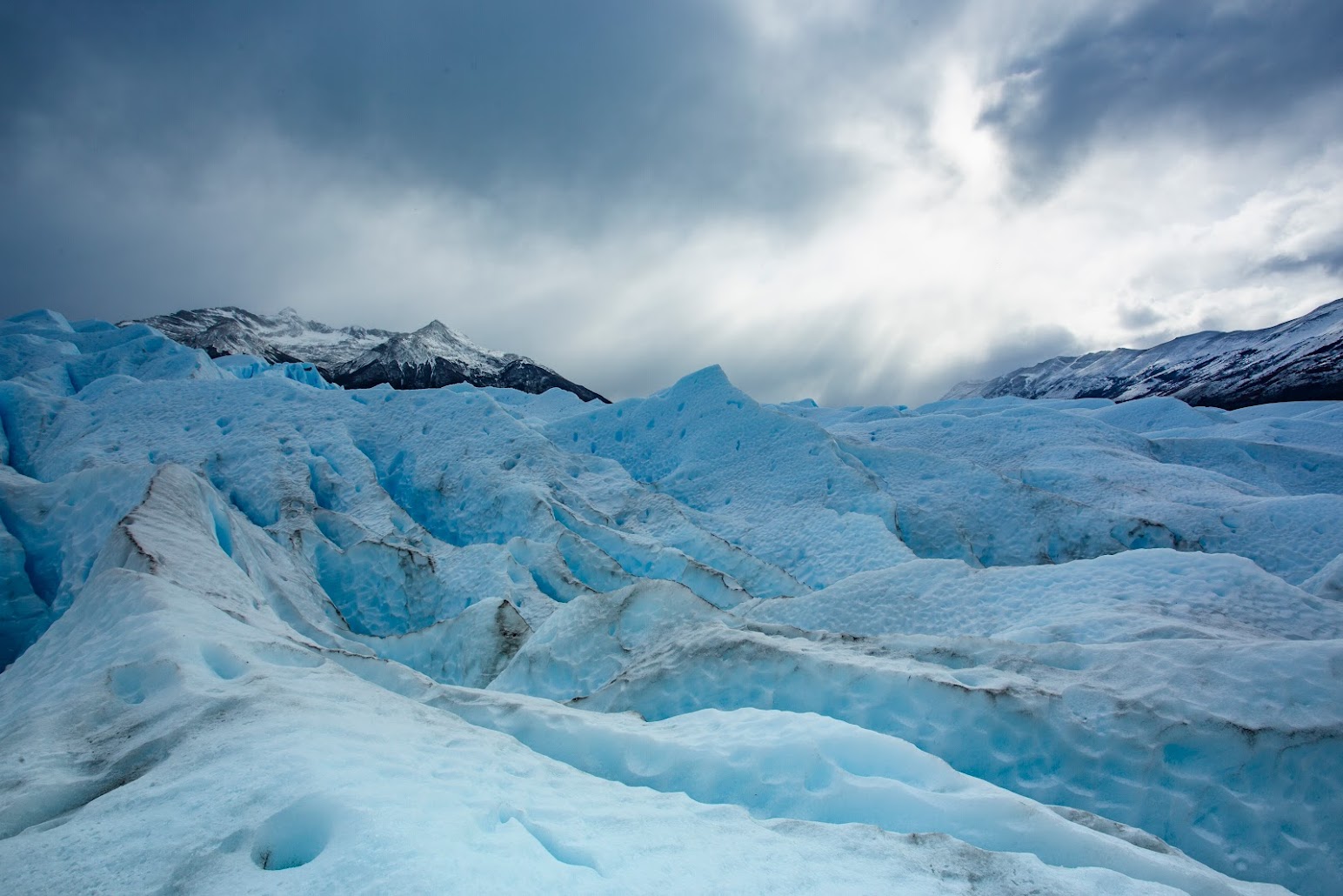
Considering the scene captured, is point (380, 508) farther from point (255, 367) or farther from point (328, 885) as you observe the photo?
point (255, 367)

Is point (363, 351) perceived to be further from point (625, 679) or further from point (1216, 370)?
point (1216, 370)

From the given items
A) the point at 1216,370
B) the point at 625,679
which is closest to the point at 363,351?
the point at 625,679

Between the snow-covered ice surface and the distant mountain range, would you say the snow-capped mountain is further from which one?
the snow-covered ice surface

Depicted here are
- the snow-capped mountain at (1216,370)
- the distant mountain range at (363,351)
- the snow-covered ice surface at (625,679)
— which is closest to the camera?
the snow-covered ice surface at (625,679)

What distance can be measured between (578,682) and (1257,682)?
6379 mm

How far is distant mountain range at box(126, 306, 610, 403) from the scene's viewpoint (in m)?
78.6

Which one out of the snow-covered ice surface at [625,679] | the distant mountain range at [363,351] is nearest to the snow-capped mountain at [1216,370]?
the distant mountain range at [363,351]

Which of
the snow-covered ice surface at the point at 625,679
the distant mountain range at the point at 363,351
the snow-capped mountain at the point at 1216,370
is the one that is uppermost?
the snow-capped mountain at the point at 1216,370

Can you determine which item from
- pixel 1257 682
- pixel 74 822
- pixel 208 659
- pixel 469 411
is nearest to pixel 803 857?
pixel 74 822

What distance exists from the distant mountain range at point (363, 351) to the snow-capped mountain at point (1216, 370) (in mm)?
61511

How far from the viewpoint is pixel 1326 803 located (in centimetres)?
467

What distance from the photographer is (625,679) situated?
6.72 m

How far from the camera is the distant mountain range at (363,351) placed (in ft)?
258

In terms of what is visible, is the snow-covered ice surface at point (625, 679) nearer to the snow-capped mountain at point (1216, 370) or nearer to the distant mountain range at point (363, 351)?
the distant mountain range at point (363, 351)
